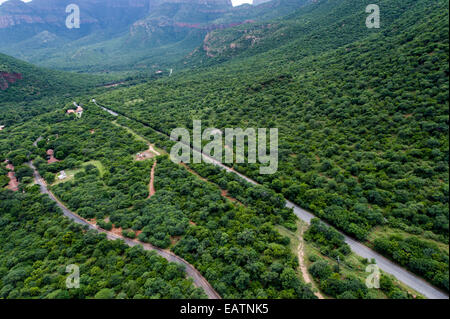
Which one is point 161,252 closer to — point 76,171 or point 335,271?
point 335,271

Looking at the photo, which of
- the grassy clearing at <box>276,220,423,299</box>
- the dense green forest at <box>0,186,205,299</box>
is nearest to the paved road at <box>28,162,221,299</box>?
the dense green forest at <box>0,186,205,299</box>

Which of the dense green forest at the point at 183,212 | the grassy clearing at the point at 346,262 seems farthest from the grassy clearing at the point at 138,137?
the grassy clearing at the point at 346,262

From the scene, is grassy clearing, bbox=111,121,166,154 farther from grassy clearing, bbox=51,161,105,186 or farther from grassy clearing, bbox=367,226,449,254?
grassy clearing, bbox=367,226,449,254

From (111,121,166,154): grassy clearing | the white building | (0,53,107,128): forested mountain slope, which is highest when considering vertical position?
(0,53,107,128): forested mountain slope

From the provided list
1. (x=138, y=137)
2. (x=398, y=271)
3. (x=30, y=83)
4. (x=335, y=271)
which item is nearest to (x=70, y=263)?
(x=335, y=271)

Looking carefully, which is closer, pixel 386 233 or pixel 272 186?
pixel 386 233

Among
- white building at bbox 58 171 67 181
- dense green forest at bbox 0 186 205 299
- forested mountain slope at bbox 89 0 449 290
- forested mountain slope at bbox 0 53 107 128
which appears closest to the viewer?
dense green forest at bbox 0 186 205 299

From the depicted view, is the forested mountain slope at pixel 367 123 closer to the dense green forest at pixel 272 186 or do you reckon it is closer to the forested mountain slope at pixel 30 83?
the dense green forest at pixel 272 186

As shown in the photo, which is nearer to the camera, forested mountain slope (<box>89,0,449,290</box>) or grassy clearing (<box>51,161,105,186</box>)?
forested mountain slope (<box>89,0,449,290</box>)

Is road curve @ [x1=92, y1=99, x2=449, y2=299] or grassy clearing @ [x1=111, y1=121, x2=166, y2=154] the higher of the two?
grassy clearing @ [x1=111, y1=121, x2=166, y2=154]

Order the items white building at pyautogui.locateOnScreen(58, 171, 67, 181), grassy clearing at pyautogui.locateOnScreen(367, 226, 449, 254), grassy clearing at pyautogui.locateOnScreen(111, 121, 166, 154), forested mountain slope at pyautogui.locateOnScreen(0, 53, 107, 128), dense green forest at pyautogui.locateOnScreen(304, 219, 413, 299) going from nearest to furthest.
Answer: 1. dense green forest at pyautogui.locateOnScreen(304, 219, 413, 299)
2. grassy clearing at pyautogui.locateOnScreen(367, 226, 449, 254)
3. white building at pyautogui.locateOnScreen(58, 171, 67, 181)
4. grassy clearing at pyautogui.locateOnScreen(111, 121, 166, 154)
5. forested mountain slope at pyautogui.locateOnScreen(0, 53, 107, 128)
